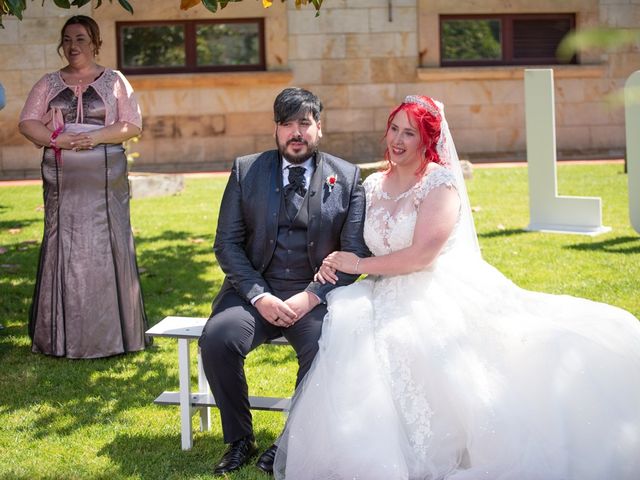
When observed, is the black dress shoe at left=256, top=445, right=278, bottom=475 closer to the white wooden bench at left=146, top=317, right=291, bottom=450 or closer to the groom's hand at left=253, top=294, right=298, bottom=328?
the white wooden bench at left=146, top=317, right=291, bottom=450

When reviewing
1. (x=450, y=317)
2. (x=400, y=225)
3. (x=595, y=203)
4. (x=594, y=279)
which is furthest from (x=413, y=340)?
(x=595, y=203)

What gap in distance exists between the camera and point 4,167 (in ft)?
54.0

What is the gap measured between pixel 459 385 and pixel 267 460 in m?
0.92

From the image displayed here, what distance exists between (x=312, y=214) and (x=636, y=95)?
3234mm

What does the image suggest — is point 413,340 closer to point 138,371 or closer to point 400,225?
point 400,225

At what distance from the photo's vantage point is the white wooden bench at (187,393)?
448 cm

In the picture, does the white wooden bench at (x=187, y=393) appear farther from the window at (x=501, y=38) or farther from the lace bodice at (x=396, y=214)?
the window at (x=501, y=38)

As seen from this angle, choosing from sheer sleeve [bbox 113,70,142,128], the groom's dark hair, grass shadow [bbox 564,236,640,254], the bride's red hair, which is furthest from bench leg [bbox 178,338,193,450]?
grass shadow [bbox 564,236,640,254]

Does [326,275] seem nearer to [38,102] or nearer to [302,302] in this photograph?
[302,302]

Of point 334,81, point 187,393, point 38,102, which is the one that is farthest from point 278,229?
point 334,81

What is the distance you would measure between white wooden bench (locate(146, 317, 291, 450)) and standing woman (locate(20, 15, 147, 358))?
1505 mm

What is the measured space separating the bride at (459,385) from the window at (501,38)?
13.6 metres

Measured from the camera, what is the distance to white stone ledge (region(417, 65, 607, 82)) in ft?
55.7

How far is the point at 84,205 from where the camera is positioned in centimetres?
613
